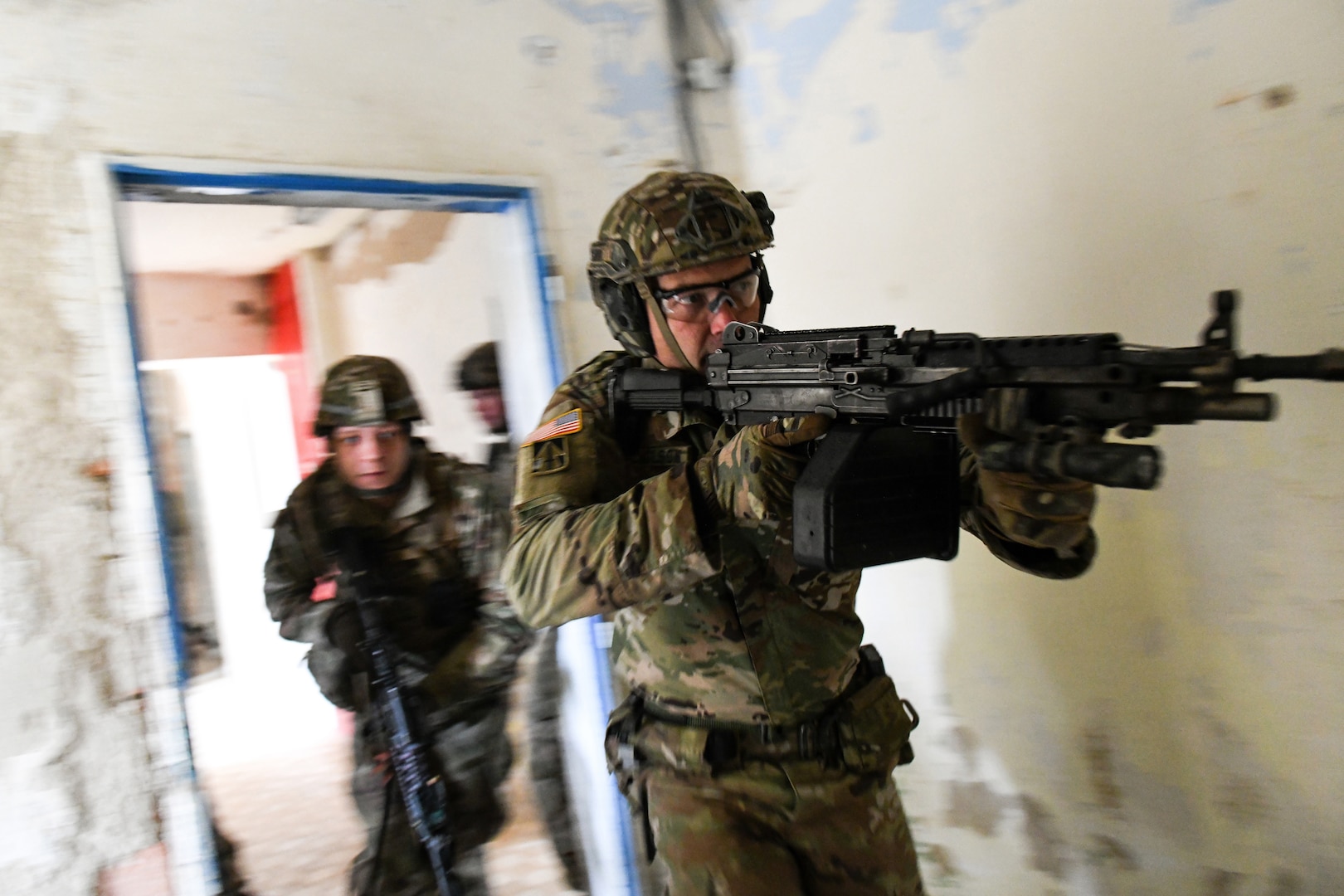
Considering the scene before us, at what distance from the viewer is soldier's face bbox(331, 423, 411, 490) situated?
1.89 m

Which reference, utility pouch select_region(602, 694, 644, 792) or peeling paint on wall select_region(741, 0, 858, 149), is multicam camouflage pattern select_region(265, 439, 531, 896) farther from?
peeling paint on wall select_region(741, 0, 858, 149)

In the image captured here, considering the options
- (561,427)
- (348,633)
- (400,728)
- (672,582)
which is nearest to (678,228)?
(561,427)

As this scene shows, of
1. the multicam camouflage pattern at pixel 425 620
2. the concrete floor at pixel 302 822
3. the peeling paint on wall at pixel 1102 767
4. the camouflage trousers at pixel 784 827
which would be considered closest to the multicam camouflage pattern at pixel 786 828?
the camouflage trousers at pixel 784 827

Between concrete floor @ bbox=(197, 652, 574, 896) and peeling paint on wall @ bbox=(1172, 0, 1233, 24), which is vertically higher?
peeling paint on wall @ bbox=(1172, 0, 1233, 24)

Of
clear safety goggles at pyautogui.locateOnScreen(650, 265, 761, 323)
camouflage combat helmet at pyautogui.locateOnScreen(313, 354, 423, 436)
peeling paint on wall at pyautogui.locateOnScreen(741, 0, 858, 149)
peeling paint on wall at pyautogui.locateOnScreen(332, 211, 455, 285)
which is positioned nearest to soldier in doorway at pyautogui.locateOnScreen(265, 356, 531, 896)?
camouflage combat helmet at pyautogui.locateOnScreen(313, 354, 423, 436)

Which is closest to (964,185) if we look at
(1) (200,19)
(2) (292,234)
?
(2) (292,234)

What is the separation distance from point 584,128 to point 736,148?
443 millimetres

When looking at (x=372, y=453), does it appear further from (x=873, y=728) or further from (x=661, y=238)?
(x=873, y=728)

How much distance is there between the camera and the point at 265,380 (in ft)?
6.08

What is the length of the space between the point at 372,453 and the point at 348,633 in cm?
39

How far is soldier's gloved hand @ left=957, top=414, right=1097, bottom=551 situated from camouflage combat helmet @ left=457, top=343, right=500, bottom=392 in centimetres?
122

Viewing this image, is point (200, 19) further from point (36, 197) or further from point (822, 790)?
point (822, 790)

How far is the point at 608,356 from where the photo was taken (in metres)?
1.71

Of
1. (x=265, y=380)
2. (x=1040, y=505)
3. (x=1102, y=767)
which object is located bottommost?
(x=1102, y=767)
